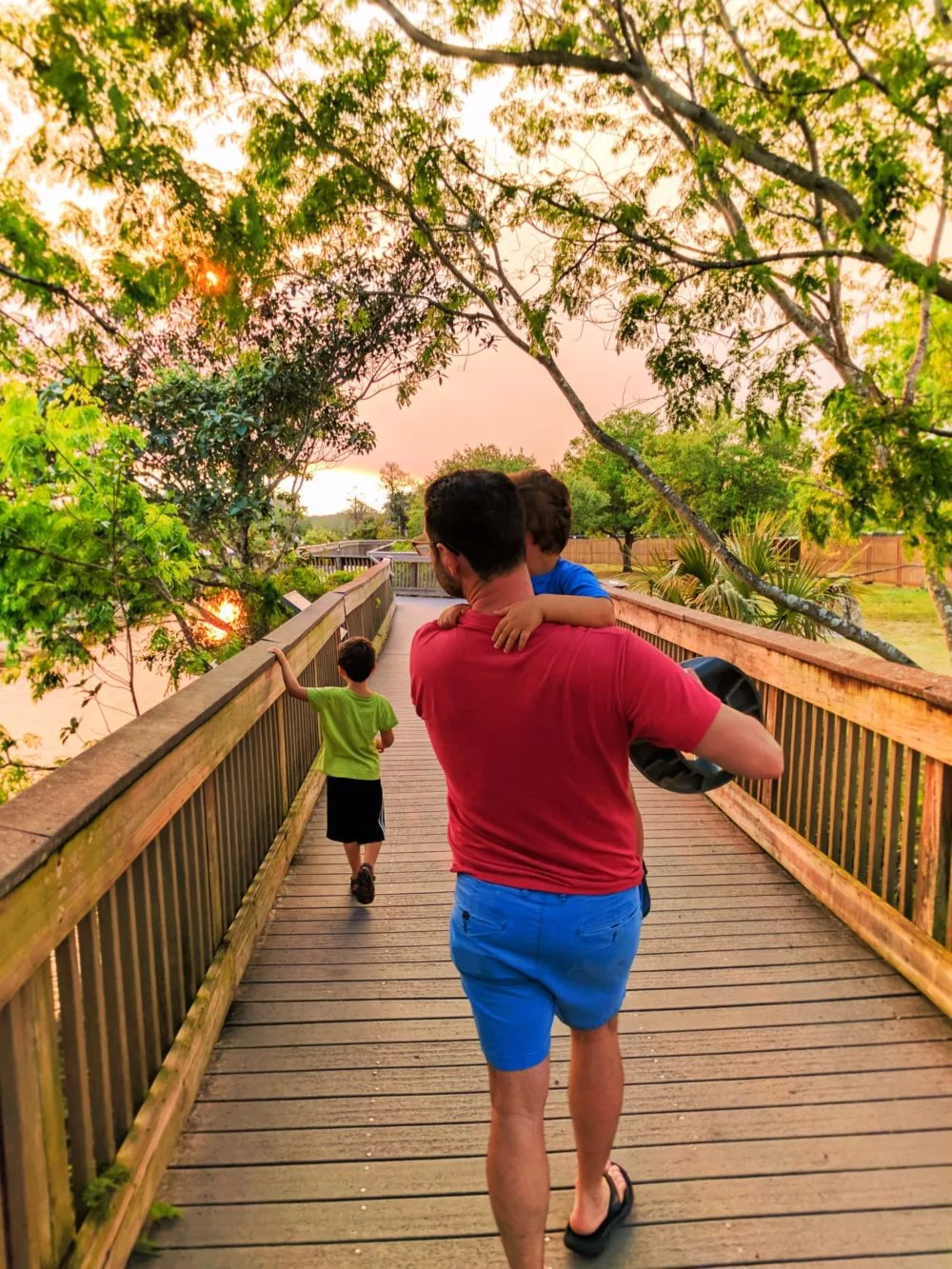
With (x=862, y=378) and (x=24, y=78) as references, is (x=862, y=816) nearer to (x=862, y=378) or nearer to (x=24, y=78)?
(x=862, y=378)

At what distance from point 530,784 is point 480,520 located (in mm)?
477

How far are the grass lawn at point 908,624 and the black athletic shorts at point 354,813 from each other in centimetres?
1696

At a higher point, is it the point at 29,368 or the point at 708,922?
the point at 29,368

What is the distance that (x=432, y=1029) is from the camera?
2979 mm

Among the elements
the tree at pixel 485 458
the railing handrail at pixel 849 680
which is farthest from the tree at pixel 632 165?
the tree at pixel 485 458

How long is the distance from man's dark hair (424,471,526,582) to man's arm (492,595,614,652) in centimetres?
9

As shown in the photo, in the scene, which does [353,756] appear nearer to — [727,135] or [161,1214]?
[161,1214]

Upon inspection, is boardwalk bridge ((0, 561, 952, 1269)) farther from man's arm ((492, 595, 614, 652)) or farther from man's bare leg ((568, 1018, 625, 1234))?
man's arm ((492, 595, 614, 652))

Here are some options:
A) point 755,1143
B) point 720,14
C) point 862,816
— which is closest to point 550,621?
point 755,1143

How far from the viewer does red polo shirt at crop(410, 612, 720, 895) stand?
148 centimetres

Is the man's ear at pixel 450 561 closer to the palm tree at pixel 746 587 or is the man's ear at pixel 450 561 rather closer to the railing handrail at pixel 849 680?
the railing handrail at pixel 849 680

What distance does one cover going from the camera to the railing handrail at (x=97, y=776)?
151 centimetres

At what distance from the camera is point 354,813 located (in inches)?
160

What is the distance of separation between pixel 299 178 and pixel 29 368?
10.3 ft
